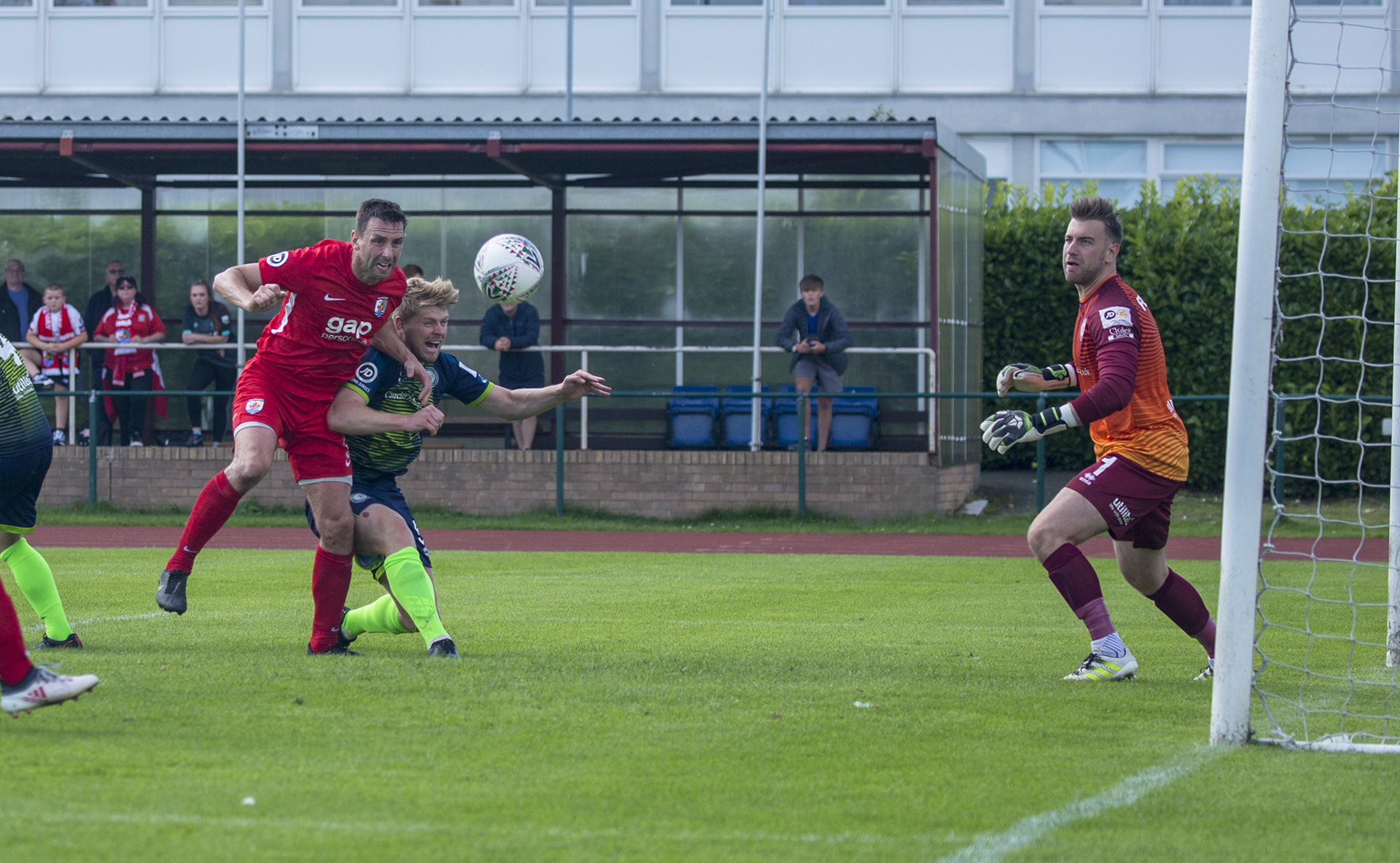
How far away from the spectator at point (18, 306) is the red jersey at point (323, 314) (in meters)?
13.0

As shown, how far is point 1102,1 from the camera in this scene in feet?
80.9

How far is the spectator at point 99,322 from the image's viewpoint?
17.4 meters

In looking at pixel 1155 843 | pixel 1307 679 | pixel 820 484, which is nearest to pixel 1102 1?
pixel 820 484

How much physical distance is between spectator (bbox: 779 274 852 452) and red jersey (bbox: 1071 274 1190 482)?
1012 centimetres

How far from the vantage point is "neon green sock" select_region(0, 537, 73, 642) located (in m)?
6.43

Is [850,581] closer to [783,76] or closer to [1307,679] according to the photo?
[1307,679]

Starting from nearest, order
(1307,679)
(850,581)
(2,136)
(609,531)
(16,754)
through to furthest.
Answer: (16,754) < (1307,679) < (850,581) < (609,531) < (2,136)

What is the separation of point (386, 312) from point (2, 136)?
520 inches

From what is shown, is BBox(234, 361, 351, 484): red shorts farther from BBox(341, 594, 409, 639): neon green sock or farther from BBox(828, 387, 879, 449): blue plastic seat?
BBox(828, 387, 879, 449): blue plastic seat

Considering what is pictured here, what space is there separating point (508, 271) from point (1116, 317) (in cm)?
412

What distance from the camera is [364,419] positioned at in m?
6.25

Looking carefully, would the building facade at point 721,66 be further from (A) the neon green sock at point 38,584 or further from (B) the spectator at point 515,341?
(A) the neon green sock at point 38,584

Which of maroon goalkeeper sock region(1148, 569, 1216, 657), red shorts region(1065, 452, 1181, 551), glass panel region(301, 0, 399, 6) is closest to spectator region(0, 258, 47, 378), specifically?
glass panel region(301, 0, 399, 6)

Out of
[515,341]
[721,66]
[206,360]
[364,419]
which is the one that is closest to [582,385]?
[364,419]
